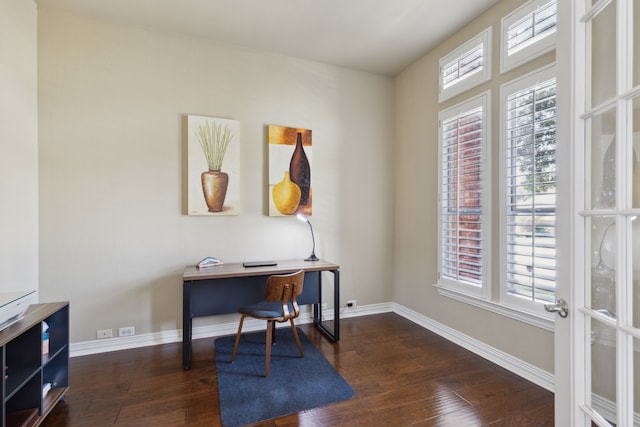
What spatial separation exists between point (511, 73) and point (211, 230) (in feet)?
10.1

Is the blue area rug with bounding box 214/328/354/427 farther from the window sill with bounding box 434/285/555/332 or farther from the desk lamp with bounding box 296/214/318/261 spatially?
A: the window sill with bounding box 434/285/555/332

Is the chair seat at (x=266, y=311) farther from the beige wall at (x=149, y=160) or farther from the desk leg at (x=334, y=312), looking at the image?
the beige wall at (x=149, y=160)

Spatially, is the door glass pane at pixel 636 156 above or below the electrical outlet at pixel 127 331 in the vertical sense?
above

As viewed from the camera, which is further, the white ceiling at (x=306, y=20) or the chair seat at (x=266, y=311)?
the white ceiling at (x=306, y=20)

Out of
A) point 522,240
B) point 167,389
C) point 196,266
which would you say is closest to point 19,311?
point 167,389

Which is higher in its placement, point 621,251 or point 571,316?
point 621,251

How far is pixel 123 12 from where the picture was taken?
2.57 metres

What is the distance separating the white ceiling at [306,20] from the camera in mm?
2482

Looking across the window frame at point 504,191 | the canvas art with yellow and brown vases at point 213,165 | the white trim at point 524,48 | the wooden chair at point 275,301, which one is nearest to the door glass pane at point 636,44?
the white trim at point 524,48

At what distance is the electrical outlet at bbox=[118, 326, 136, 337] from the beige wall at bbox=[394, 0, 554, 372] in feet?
9.68

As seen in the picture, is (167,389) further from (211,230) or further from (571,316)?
(571,316)

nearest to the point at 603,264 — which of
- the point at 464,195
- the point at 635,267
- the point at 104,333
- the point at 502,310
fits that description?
the point at 635,267

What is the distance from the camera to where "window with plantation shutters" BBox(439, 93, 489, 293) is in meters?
2.62

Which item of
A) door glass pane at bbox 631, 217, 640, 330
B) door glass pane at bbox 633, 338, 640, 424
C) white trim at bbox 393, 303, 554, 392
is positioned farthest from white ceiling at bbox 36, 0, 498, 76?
white trim at bbox 393, 303, 554, 392
